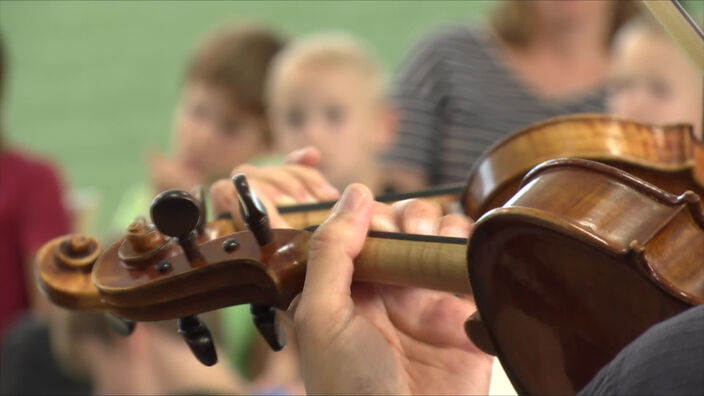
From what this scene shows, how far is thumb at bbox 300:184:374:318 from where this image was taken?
0.82m

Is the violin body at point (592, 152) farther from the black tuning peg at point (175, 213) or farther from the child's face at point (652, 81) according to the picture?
the child's face at point (652, 81)

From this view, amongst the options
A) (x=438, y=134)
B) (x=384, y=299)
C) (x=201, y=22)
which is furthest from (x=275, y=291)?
(x=201, y=22)


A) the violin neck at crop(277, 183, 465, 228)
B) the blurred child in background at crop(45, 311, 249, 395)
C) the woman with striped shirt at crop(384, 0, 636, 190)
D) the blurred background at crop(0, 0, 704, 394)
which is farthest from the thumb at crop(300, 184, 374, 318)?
the blurred child in background at crop(45, 311, 249, 395)

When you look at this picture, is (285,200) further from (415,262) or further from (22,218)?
(22,218)

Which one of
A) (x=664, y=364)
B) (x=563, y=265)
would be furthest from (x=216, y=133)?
(x=664, y=364)

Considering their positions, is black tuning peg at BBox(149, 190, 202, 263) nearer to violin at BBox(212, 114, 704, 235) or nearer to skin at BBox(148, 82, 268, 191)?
violin at BBox(212, 114, 704, 235)

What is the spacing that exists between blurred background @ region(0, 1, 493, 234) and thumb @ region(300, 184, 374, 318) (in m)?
3.35

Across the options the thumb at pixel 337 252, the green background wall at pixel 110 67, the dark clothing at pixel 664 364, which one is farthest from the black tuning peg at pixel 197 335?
the green background wall at pixel 110 67

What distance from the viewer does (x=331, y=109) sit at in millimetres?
2246

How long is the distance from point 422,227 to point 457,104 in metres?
1.09

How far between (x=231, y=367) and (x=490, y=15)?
2.39 ft

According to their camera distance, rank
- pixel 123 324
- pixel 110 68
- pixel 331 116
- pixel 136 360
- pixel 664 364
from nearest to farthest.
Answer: pixel 664 364 < pixel 123 324 < pixel 136 360 < pixel 331 116 < pixel 110 68

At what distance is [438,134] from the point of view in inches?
77.4

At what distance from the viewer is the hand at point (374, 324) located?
792 millimetres
